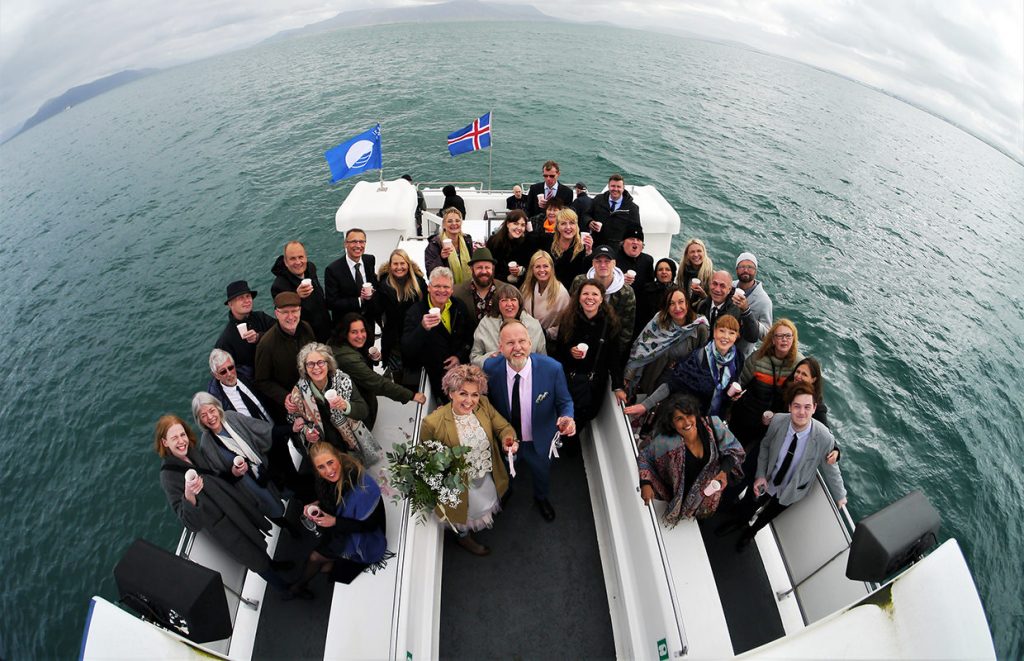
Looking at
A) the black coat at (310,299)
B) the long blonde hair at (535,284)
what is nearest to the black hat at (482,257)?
the long blonde hair at (535,284)

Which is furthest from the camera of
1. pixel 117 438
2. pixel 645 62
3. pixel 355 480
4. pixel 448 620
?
pixel 645 62

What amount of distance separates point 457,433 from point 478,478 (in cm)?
57

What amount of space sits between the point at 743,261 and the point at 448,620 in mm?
4832

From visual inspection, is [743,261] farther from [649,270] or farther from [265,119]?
[265,119]

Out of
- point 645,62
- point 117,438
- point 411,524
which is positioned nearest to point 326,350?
point 411,524

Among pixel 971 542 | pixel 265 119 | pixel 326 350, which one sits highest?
pixel 326 350

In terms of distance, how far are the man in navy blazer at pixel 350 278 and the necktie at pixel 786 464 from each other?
13.4 feet

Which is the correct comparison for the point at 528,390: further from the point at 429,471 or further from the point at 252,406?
the point at 252,406

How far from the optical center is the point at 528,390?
3549mm

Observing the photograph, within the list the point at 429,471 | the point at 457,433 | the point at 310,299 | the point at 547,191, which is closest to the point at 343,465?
the point at 429,471

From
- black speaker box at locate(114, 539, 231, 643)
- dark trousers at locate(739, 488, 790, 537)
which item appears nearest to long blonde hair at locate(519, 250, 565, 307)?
dark trousers at locate(739, 488, 790, 537)

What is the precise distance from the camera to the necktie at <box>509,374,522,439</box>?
353cm

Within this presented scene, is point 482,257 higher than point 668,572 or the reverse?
higher

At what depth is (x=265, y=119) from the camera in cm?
3500
